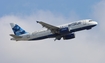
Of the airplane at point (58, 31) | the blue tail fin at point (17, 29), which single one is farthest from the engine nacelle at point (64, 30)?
the blue tail fin at point (17, 29)

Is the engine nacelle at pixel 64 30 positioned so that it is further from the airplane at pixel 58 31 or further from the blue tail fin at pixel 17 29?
the blue tail fin at pixel 17 29

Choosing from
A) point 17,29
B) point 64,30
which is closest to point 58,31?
point 64,30

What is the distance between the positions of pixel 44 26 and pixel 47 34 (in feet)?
8.75

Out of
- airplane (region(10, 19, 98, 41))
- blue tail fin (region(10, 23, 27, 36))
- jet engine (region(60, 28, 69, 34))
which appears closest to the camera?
airplane (region(10, 19, 98, 41))

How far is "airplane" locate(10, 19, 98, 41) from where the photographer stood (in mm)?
112312

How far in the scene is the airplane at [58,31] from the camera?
368ft

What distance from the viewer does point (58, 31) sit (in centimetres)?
11500

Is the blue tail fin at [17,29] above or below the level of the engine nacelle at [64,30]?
above

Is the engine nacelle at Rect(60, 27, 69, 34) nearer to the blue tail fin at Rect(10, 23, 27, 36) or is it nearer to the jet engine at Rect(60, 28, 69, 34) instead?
the jet engine at Rect(60, 28, 69, 34)

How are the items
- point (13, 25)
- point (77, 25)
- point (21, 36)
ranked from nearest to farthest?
1. point (77, 25)
2. point (21, 36)
3. point (13, 25)

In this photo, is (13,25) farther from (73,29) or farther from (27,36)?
(73,29)

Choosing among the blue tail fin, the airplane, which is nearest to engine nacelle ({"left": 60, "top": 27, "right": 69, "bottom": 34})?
the airplane

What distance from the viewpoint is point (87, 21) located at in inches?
4461

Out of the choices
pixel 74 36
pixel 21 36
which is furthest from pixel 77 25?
pixel 21 36
